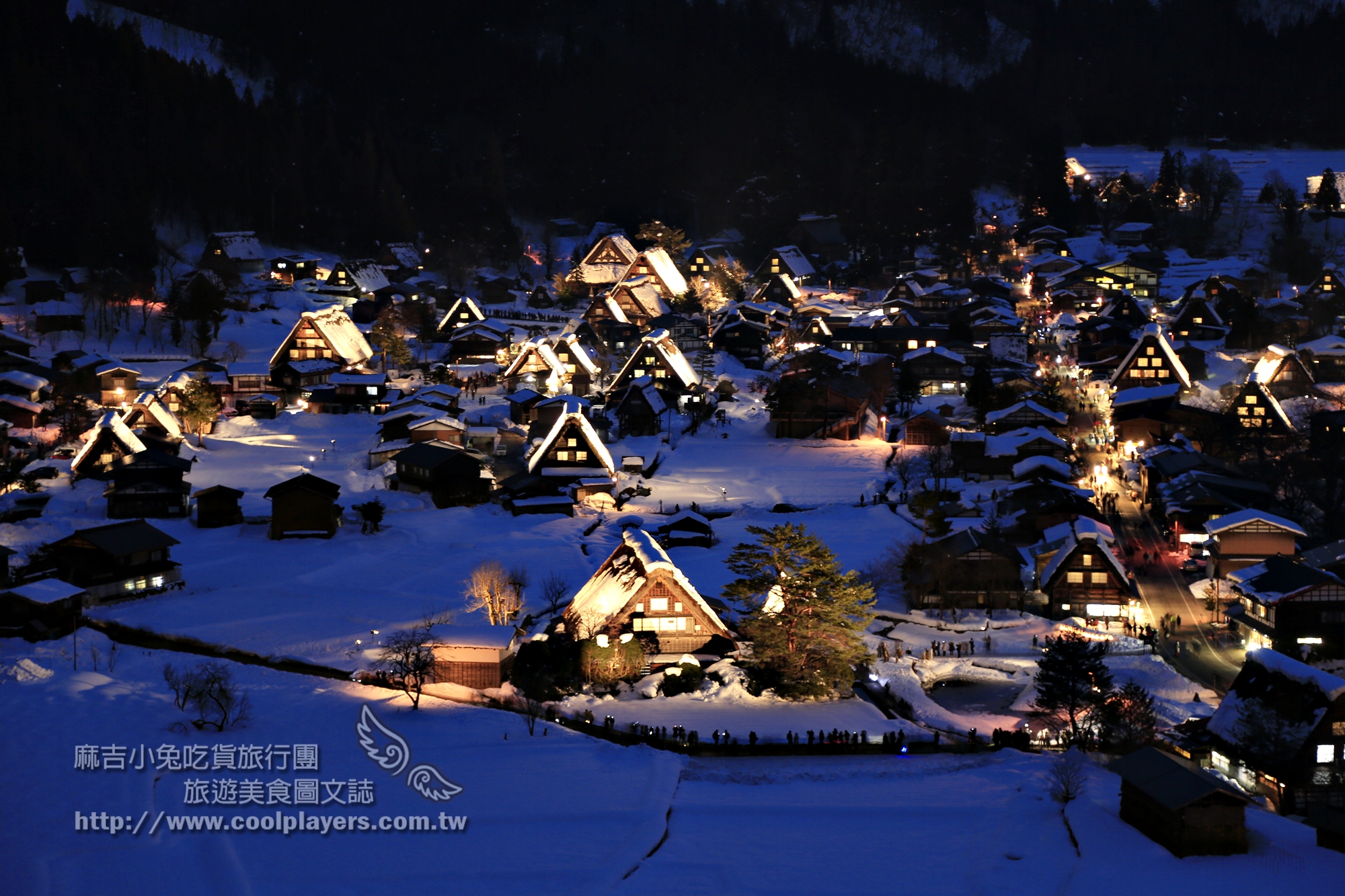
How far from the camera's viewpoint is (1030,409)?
36.1 m

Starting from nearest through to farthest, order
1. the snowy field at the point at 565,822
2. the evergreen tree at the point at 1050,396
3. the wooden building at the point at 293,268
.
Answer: the snowy field at the point at 565,822
the evergreen tree at the point at 1050,396
the wooden building at the point at 293,268

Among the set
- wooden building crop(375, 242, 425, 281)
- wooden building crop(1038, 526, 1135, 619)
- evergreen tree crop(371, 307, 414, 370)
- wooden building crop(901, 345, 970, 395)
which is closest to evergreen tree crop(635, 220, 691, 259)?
wooden building crop(375, 242, 425, 281)

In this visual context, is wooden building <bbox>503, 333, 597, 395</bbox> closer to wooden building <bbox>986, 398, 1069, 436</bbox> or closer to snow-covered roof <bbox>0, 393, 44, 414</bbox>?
wooden building <bbox>986, 398, 1069, 436</bbox>

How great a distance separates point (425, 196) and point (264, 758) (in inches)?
2218

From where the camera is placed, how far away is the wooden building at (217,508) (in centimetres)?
2909

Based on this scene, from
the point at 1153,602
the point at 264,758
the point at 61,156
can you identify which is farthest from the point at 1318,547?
the point at 61,156

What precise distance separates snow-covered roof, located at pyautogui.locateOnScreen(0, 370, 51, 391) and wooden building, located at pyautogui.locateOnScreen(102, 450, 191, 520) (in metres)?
9.71

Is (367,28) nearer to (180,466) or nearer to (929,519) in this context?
(180,466)

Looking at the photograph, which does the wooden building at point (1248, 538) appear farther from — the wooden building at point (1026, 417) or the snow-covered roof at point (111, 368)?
the snow-covered roof at point (111, 368)

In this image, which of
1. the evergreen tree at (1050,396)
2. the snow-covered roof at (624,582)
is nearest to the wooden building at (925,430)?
the evergreen tree at (1050,396)

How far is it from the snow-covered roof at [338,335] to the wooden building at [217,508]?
13.2 m

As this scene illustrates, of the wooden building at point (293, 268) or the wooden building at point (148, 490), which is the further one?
the wooden building at point (293, 268)

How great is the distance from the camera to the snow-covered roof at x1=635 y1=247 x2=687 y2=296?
2279 inches

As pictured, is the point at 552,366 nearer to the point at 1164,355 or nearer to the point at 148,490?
the point at 148,490
